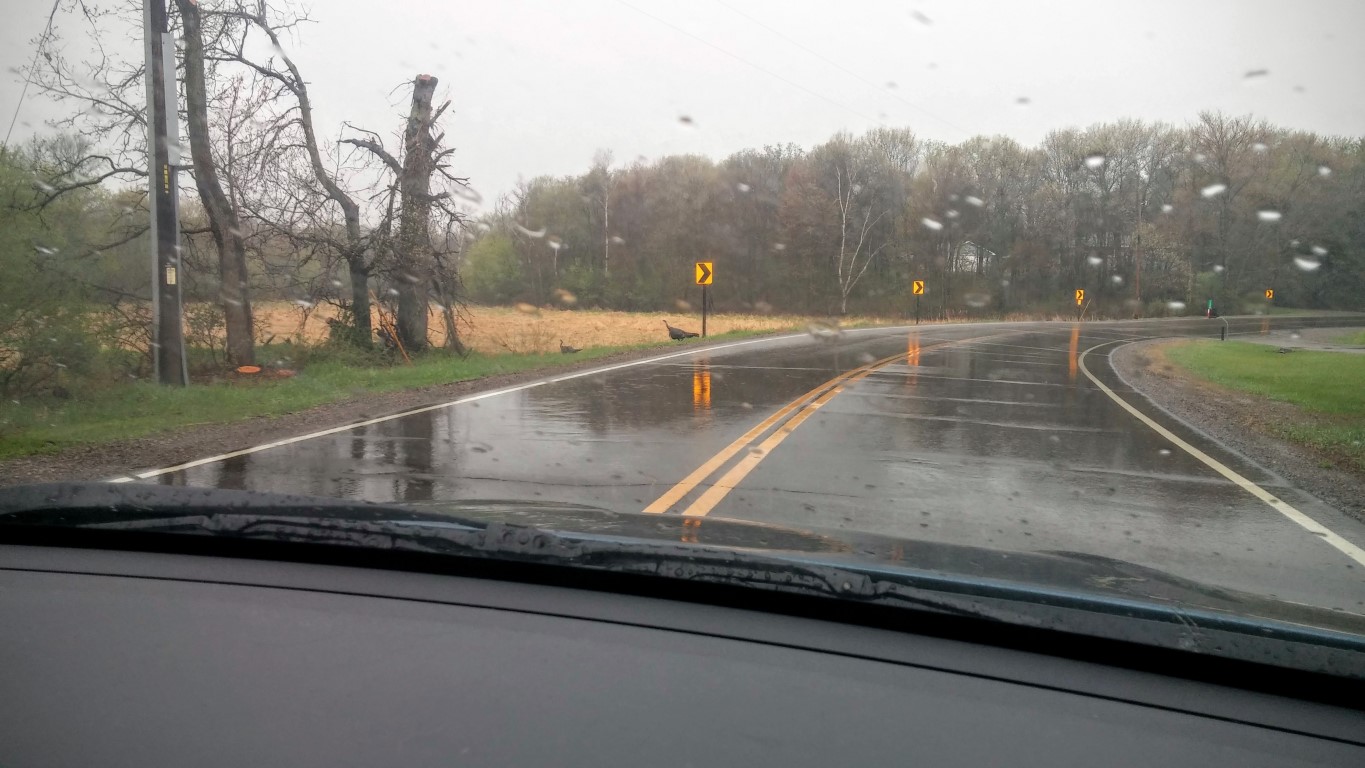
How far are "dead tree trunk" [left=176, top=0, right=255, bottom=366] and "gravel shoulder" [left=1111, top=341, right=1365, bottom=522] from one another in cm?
1774

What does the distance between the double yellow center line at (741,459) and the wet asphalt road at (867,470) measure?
4cm

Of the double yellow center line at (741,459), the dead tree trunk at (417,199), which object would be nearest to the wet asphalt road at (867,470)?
the double yellow center line at (741,459)

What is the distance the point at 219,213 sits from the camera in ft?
62.8

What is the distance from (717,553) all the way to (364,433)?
27.2 feet

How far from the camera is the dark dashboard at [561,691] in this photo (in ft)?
6.38

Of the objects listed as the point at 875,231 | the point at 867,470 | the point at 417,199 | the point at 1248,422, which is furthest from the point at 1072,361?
the point at 875,231

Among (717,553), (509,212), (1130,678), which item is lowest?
(1130,678)

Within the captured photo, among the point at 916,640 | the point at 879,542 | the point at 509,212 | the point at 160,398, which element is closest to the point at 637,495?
the point at 879,542

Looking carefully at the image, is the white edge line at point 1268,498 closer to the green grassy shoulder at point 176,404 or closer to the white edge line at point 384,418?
the white edge line at point 384,418

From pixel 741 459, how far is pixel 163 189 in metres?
10.00

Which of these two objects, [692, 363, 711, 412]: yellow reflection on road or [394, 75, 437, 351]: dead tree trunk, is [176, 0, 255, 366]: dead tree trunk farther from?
[692, 363, 711, 412]: yellow reflection on road

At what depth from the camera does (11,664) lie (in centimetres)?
223

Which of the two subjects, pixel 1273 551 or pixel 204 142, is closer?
pixel 1273 551

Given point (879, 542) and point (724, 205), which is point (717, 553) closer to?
point (879, 542)
